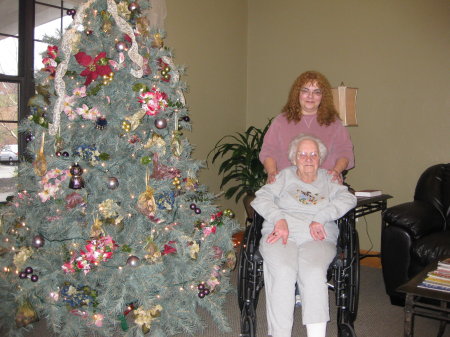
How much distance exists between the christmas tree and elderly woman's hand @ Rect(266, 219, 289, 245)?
41cm

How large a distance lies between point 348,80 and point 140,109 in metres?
2.56

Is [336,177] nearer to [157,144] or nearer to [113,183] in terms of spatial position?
[157,144]

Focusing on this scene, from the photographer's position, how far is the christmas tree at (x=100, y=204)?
2043mm

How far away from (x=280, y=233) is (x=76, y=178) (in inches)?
39.9

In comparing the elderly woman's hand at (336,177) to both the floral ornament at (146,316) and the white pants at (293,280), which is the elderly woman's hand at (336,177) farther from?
the floral ornament at (146,316)

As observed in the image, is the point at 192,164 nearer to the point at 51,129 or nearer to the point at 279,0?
the point at 51,129

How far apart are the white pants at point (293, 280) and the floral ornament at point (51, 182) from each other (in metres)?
1.06

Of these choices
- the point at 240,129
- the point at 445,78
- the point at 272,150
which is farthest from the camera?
the point at 240,129

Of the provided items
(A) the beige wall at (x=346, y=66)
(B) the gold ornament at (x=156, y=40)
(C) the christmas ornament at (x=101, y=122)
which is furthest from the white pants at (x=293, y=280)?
(A) the beige wall at (x=346, y=66)

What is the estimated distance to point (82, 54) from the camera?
2082 mm

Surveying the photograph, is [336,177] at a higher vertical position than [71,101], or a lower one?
lower

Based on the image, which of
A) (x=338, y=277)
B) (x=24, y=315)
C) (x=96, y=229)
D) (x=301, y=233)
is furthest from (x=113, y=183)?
(x=338, y=277)

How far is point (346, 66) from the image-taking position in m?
4.03

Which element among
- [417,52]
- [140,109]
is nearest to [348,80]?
[417,52]
